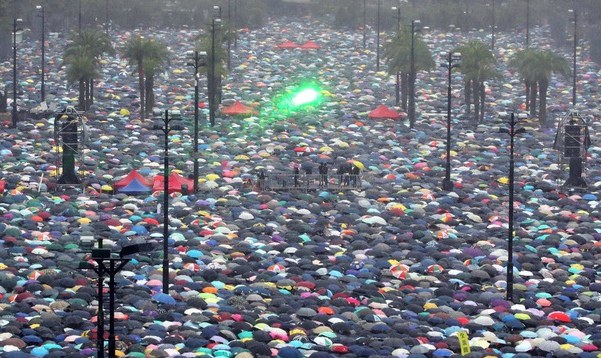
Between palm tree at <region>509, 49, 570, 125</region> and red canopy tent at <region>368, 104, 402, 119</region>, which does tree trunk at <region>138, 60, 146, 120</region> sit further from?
palm tree at <region>509, 49, 570, 125</region>

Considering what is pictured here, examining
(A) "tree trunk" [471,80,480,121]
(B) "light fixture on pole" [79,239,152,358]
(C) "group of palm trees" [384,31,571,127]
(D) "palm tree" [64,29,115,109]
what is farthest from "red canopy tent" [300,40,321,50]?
(B) "light fixture on pole" [79,239,152,358]

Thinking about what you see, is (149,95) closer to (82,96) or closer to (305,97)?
(82,96)

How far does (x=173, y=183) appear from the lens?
217ft

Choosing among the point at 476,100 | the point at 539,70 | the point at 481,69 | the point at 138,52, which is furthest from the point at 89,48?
the point at 539,70

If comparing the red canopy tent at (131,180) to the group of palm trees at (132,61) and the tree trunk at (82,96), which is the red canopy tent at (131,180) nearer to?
the group of palm trees at (132,61)

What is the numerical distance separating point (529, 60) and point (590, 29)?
2492 centimetres

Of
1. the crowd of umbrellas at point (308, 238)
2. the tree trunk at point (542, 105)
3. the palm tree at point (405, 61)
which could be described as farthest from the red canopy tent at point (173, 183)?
the tree trunk at point (542, 105)

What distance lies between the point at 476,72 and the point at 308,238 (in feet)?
106

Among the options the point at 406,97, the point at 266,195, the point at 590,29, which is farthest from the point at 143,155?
the point at 590,29

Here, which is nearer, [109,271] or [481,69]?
[109,271]

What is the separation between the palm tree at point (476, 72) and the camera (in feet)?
289

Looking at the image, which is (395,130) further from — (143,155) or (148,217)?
(148,217)

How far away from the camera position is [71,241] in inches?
2228

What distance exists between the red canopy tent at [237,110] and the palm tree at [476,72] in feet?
42.0
